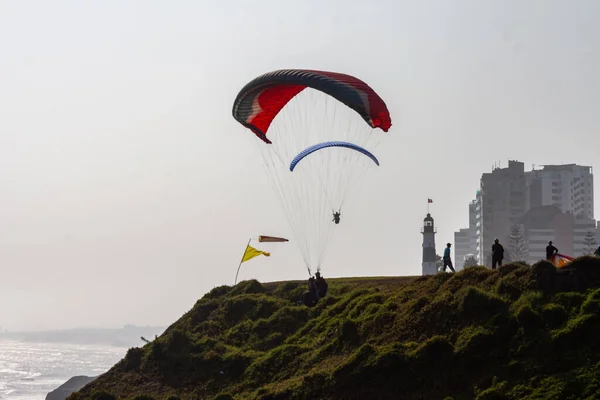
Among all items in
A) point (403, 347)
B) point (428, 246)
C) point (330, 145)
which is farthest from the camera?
point (428, 246)

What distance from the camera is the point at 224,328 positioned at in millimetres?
44656

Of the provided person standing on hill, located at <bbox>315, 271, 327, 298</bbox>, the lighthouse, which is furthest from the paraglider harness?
the lighthouse

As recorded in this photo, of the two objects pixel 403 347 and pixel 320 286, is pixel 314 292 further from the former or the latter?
pixel 403 347

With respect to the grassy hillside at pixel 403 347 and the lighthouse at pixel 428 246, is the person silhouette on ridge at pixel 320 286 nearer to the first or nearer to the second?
the grassy hillside at pixel 403 347

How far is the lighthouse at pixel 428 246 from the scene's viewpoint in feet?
307

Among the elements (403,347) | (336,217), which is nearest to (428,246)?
(336,217)

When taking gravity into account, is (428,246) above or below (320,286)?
above

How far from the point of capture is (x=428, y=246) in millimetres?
95062

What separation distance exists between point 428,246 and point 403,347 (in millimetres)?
63494

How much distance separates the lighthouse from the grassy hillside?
49.2 metres

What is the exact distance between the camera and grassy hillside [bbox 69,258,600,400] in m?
28.7

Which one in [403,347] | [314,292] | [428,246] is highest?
[428,246]

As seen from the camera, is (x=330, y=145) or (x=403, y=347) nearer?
(x=403, y=347)

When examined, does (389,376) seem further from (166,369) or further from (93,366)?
(93,366)
